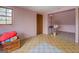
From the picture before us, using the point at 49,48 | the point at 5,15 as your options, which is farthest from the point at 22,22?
the point at 49,48

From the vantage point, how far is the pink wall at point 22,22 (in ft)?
12.7

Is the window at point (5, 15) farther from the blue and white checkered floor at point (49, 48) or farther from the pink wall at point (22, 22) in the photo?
the blue and white checkered floor at point (49, 48)

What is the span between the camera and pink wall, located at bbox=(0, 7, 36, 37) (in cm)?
387

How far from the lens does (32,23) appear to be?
552 cm

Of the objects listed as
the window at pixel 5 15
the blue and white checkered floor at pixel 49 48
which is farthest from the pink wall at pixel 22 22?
the blue and white checkered floor at pixel 49 48

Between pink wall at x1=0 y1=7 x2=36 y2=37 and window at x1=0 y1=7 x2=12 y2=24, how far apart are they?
7.4 inches

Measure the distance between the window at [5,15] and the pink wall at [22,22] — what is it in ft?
0.61

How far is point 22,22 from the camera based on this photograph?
4.59m

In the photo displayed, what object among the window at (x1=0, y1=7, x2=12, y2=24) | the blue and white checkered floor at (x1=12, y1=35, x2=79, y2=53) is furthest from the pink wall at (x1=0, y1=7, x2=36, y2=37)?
the blue and white checkered floor at (x1=12, y1=35, x2=79, y2=53)

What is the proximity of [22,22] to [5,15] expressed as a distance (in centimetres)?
120

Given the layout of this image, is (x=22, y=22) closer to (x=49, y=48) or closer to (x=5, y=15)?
(x=5, y=15)

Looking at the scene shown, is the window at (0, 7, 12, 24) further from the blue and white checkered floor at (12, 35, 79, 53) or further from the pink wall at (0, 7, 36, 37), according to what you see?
the blue and white checkered floor at (12, 35, 79, 53)
